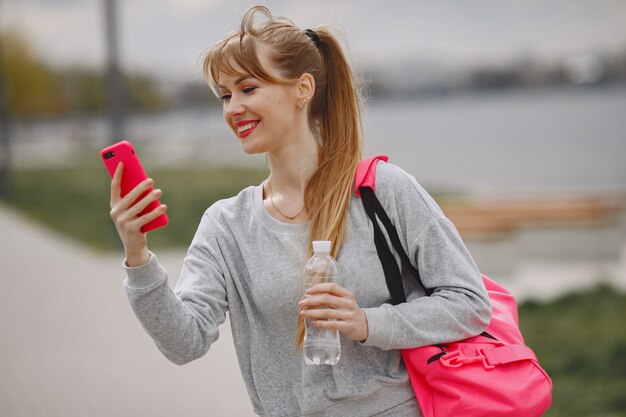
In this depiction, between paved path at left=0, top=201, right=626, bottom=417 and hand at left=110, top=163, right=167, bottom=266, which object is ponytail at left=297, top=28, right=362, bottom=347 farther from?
paved path at left=0, top=201, right=626, bottom=417

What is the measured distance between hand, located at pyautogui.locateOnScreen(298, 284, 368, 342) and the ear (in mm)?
644

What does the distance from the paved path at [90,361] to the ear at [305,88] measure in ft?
12.5

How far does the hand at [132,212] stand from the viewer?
236 centimetres

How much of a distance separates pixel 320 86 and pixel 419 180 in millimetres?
24830

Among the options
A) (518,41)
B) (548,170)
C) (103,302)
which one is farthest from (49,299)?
(518,41)

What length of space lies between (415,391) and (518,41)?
50760 millimetres

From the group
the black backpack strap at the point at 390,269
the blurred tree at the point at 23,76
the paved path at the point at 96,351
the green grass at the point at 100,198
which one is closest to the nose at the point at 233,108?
the black backpack strap at the point at 390,269

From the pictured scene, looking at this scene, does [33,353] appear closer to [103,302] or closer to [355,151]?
[103,302]

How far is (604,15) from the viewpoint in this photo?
147ft

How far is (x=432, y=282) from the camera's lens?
2.63m

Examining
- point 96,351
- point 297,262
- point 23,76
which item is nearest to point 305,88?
point 297,262

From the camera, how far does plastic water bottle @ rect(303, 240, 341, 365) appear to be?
8.48 feet

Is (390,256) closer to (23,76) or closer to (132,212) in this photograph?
(132,212)

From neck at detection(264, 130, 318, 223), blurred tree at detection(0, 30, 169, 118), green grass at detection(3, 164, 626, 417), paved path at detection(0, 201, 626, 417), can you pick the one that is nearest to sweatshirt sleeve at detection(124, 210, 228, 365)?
neck at detection(264, 130, 318, 223)
